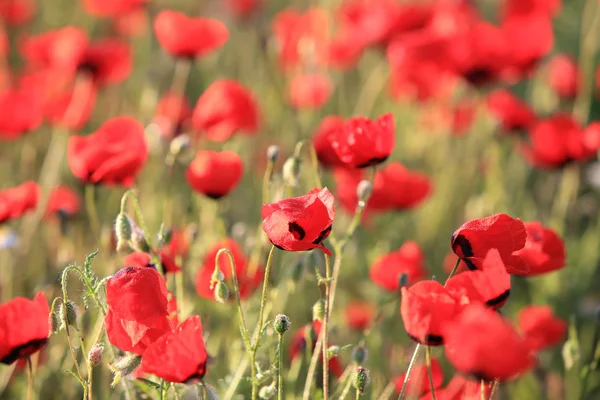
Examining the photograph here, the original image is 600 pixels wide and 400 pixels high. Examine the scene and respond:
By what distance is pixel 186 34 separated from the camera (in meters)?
2.79

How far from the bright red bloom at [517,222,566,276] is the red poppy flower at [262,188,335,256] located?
0.47m

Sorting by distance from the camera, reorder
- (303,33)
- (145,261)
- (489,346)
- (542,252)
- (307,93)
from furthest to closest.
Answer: (303,33) < (307,93) < (145,261) < (542,252) < (489,346)

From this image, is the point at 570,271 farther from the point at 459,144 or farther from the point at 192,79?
the point at 192,79

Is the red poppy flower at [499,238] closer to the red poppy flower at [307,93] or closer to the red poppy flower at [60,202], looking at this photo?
the red poppy flower at [60,202]

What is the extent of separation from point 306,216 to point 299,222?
0.06 ft

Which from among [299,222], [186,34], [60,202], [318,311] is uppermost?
[299,222]

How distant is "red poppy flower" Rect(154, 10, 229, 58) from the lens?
2791 mm

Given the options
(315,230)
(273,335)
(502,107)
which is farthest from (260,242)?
(502,107)

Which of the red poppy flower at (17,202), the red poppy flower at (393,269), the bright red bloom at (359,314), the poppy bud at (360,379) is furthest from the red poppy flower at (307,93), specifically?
the poppy bud at (360,379)

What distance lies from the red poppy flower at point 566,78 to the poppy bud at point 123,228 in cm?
234

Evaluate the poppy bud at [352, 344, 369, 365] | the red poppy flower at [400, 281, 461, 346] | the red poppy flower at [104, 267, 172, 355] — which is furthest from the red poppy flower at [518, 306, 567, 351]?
the red poppy flower at [104, 267, 172, 355]

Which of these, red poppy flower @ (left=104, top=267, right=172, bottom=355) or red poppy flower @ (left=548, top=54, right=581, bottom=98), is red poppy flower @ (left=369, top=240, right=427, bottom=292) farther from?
red poppy flower @ (left=548, top=54, right=581, bottom=98)

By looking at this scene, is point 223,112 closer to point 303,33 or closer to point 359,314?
point 359,314

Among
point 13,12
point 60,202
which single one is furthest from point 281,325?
point 13,12
